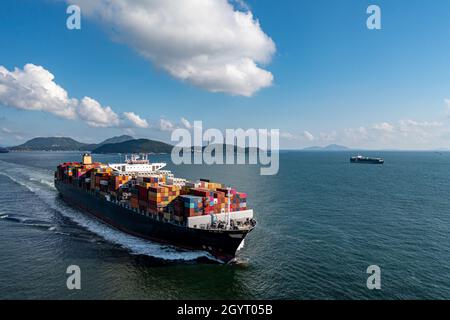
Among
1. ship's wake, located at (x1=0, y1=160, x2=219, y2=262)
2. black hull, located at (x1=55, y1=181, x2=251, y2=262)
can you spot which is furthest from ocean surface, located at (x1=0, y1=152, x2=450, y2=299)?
black hull, located at (x1=55, y1=181, x2=251, y2=262)

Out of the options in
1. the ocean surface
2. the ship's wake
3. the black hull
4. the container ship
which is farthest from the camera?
the ship's wake

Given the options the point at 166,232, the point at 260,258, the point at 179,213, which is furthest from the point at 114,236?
the point at 260,258

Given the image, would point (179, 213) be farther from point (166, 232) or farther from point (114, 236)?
point (114, 236)

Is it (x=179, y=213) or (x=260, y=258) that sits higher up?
(x=179, y=213)

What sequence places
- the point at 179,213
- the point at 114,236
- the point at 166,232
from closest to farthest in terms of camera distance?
the point at 179,213, the point at 166,232, the point at 114,236

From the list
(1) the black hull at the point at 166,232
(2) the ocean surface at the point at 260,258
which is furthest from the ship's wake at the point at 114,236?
(1) the black hull at the point at 166,232

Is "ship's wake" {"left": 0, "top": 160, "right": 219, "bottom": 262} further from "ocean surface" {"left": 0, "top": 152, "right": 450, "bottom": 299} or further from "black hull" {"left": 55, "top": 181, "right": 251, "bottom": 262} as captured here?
"black hull" {"left": 55, "top": 181, "right": 251, "bottom": 262}

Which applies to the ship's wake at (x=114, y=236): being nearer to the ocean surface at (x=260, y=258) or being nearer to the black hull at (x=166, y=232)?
the ocean surface at (x=260, y=258)
